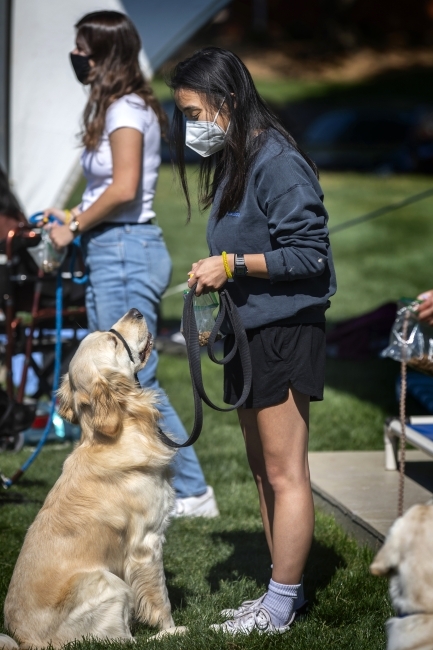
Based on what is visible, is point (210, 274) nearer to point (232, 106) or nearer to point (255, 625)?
point (232, 106)

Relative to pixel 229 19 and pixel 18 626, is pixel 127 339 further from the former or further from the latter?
pixel 229 19

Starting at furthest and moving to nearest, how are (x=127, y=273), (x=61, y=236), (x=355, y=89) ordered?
(x=355, y=89) < (x=61, y=236) < (x=127, y=273)

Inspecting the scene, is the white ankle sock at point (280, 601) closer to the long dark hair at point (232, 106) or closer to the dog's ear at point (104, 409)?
the dog's ear at point (104, 409)

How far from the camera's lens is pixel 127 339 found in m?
3.82

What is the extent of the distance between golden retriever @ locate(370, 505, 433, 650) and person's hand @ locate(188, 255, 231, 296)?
1128 millimetres

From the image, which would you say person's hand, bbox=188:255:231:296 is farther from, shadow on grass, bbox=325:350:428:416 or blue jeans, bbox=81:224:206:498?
shadow on grass, bbox=325:350:428:416

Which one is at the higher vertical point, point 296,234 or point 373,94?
point 296,234

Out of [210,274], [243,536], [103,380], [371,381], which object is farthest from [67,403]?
[371,381]

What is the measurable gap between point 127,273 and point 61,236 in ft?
1.47

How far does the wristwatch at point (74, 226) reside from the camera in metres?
4.74

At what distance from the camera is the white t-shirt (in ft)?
15.1

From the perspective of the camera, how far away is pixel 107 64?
4.73 metres

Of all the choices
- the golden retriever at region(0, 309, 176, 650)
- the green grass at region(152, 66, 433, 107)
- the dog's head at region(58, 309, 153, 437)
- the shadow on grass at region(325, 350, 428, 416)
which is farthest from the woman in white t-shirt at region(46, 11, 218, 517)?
the green grass at region(152, 66, 433, 107)

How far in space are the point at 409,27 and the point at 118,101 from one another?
139 ft
